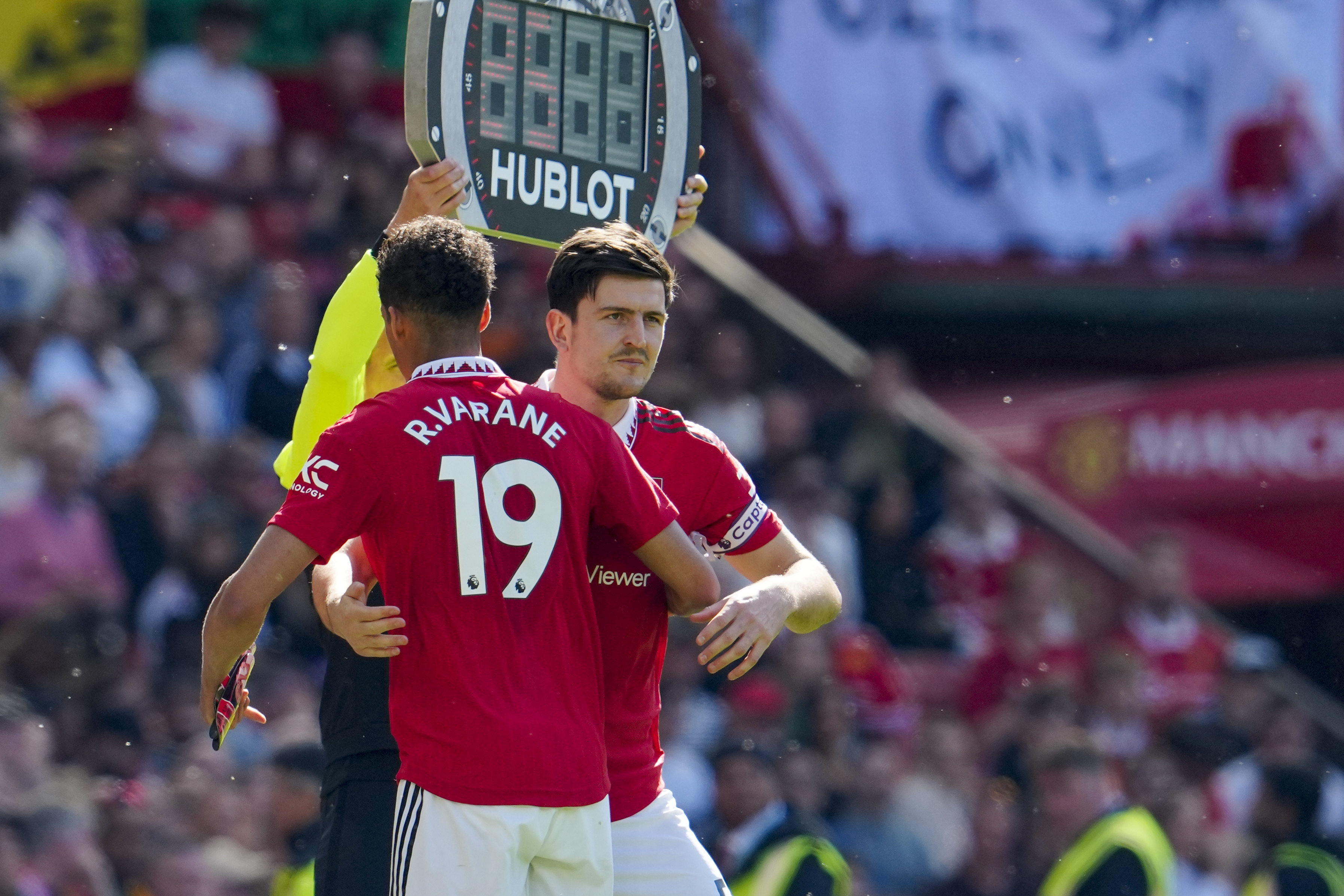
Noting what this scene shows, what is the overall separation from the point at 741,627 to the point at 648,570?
39 cm

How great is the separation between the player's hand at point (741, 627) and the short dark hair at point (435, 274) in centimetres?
73

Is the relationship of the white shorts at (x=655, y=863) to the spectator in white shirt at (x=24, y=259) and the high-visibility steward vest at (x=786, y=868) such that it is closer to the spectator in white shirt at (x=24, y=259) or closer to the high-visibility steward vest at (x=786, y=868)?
the high-visibility steward vest at (x=786, y=868)

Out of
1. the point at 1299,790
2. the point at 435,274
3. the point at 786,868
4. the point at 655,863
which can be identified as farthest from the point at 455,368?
the point at 1299,790

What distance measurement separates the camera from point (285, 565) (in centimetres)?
331

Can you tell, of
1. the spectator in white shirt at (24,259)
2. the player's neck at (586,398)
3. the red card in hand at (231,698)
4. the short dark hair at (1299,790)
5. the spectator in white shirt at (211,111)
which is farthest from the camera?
the spectator in white shirt at (211,111)

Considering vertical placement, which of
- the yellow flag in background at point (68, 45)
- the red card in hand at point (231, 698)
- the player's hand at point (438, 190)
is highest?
the yellow flag in background at point (68, 45)

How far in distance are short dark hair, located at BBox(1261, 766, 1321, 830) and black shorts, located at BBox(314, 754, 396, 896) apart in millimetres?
6253

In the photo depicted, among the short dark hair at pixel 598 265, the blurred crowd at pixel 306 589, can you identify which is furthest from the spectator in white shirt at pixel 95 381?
the short dark hair at pixel 598 265

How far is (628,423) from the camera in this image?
4.04 metres

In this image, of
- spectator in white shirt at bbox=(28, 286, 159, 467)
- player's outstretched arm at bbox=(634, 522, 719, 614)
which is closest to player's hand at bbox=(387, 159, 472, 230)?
player's outstretched arm at bbox=(634, 522, 719, 614)

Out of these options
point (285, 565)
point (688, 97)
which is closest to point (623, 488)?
point (285, 565)

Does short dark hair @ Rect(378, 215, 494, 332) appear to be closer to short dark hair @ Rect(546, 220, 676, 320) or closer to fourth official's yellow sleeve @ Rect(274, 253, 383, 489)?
short dark hair @ Rect(546, 220, 676, 320)

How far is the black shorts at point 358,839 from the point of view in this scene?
4012 mm

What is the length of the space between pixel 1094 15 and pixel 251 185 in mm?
5880
